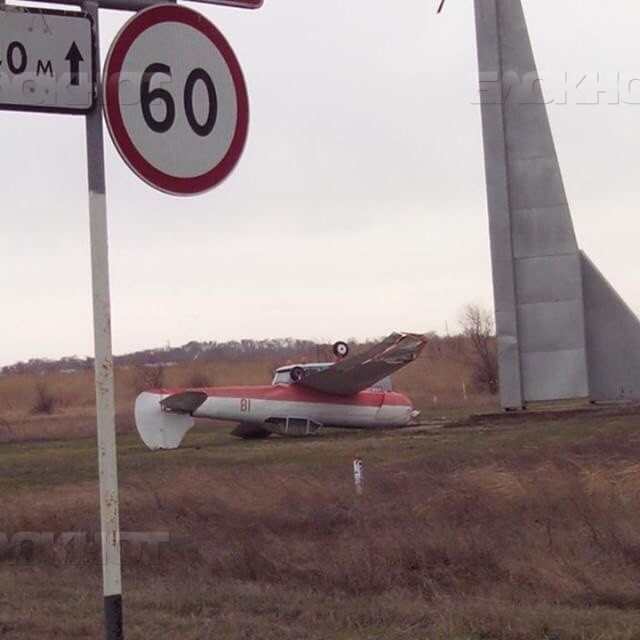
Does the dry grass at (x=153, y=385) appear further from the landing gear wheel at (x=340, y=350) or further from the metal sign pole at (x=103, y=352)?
the metal sign pole at (x=103, y=352)

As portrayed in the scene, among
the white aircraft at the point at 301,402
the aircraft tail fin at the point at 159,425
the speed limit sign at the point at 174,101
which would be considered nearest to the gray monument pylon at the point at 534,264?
the white aircraft at the point at 301,402

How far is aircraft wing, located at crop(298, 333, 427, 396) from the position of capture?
26625 millimetres

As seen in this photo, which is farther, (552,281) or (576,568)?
(552,281)

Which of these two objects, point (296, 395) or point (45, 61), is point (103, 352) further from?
point (296, 395)

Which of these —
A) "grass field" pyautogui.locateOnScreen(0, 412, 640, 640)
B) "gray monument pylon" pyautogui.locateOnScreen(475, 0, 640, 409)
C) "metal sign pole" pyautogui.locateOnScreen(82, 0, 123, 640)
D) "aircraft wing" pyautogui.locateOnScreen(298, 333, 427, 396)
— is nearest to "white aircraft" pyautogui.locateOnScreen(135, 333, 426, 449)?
"aircraft wing" pyautogui.locateOnScreen(298, 333, 427, 396)

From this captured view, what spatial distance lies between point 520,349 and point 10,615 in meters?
19.6

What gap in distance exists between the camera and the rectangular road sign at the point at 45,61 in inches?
143

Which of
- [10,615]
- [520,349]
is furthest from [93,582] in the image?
[520,349]

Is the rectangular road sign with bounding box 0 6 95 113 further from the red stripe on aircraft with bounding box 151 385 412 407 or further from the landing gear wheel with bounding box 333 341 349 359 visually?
the landing gear wheel with bounding box 333 341 349 359

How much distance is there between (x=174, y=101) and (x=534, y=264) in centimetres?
2271

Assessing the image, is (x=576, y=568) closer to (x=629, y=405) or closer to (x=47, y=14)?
(x=47, y=14)

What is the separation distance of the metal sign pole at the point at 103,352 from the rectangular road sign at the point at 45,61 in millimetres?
51

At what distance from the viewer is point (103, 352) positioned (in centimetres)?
365

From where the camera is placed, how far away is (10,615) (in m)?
7.19
